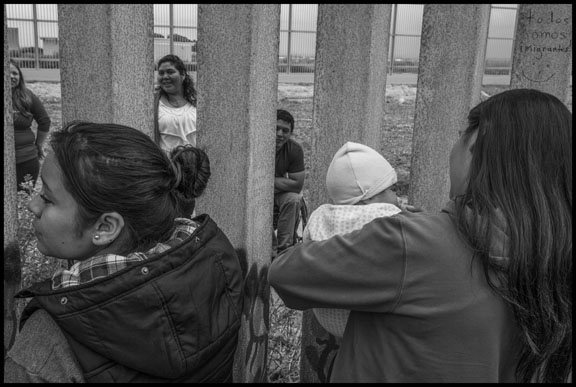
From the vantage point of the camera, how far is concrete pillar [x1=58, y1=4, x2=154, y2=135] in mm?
1958

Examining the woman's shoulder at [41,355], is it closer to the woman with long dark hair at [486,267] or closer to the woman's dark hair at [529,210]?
the woman with long dark hair at [486,267]

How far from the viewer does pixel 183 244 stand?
1.46m

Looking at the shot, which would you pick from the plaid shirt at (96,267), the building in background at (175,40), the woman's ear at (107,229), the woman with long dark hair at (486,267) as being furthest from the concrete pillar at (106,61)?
the building in background at (175,40)

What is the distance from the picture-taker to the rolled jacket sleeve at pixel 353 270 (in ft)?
4.33

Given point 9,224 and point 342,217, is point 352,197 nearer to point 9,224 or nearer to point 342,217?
point 342,217

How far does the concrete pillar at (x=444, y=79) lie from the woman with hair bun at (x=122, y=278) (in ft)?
3.63

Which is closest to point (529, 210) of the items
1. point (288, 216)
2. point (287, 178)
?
point (288, 216)

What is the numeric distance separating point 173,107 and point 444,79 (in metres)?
2.85

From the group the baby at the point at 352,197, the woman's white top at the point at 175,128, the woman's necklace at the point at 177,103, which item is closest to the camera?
the baby at the point at 352,197

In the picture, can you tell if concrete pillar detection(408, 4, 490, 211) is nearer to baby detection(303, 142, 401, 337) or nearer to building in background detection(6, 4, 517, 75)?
baby detection(303, 142, 401, 337)

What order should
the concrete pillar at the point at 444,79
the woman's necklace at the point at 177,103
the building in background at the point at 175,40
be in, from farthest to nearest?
the building in background at the point at 175,40
the woman's necklace at the point at 177,103
the concrete pillar at the point at 444,79

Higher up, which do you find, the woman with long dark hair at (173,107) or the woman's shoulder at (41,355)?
the woman with long dark hair at (173,107)

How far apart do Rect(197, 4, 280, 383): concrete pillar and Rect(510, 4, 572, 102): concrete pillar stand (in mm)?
1026

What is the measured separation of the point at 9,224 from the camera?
2.01 m
